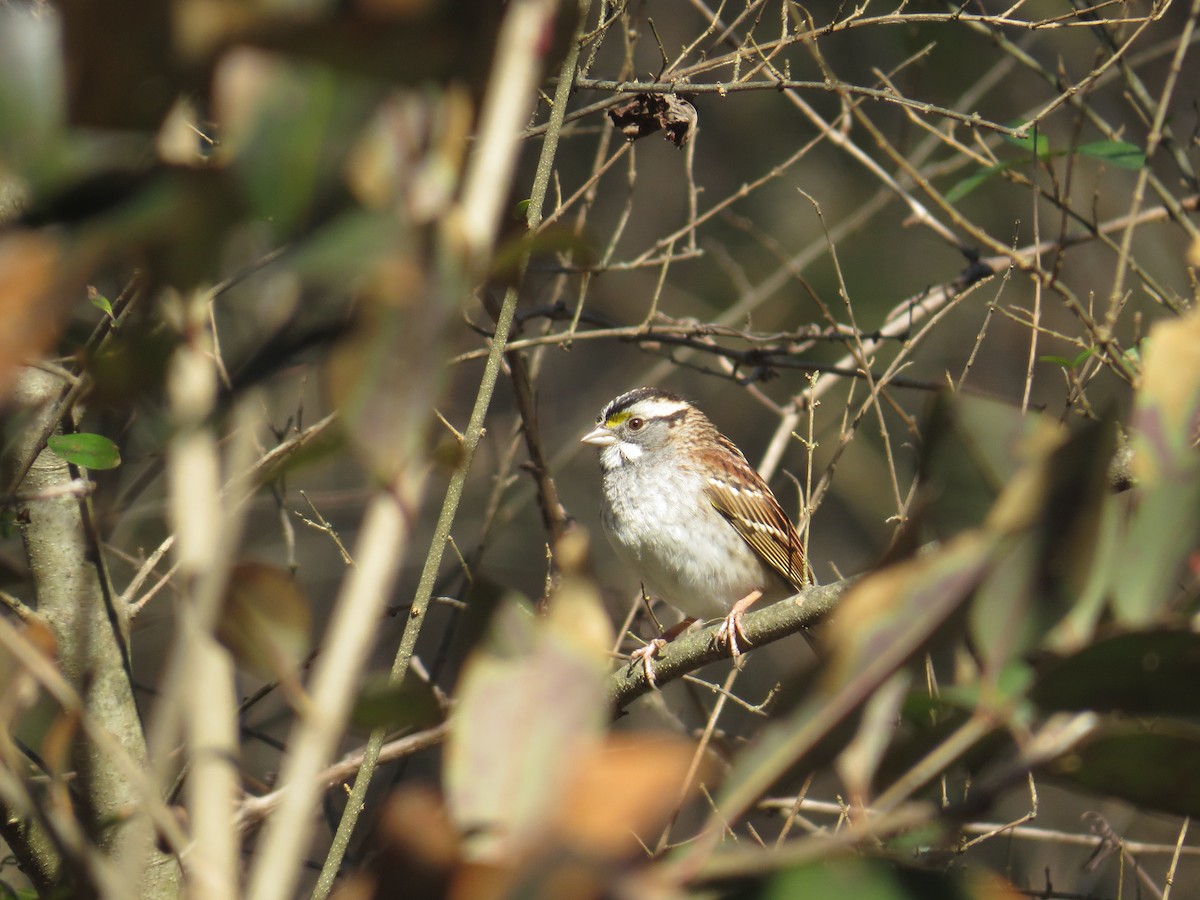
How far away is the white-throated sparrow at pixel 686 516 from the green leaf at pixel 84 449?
2639 mm

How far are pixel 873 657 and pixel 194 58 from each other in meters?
0.43

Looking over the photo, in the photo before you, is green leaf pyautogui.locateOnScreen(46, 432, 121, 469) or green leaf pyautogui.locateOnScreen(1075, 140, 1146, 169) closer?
green leaf pyautogui.locateOnScreen(46, 432, 121, 469)

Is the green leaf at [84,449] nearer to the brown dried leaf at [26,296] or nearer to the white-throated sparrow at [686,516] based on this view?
the brown dried leaf at [26,296]

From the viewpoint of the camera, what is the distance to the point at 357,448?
0.63 metres

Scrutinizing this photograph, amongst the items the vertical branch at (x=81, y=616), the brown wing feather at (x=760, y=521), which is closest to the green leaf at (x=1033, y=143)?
the brown wing feather at (x=760, y=521)

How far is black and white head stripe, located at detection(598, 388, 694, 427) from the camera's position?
16.2 feet

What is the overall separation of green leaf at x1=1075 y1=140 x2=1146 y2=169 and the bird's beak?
6.83 ft

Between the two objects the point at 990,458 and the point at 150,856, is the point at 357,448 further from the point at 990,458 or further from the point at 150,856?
the point at 150,856

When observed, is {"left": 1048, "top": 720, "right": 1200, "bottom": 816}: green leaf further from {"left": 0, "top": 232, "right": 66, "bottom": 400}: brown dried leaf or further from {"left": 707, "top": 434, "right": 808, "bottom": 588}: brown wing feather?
{"left": 707, "top": 434, "right": 808, "bottom": 588}: brown wing feather

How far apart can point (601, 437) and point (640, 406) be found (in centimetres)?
24

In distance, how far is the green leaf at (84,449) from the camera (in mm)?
2111

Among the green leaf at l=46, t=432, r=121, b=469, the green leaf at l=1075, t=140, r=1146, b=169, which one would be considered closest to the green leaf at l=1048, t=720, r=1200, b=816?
the green leaf at l=46, t=432, r=121, b=469

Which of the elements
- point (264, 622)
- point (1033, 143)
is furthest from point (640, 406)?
point (264, 622)

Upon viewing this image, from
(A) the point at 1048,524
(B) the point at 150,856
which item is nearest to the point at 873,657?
(A) the point at 1048,524
